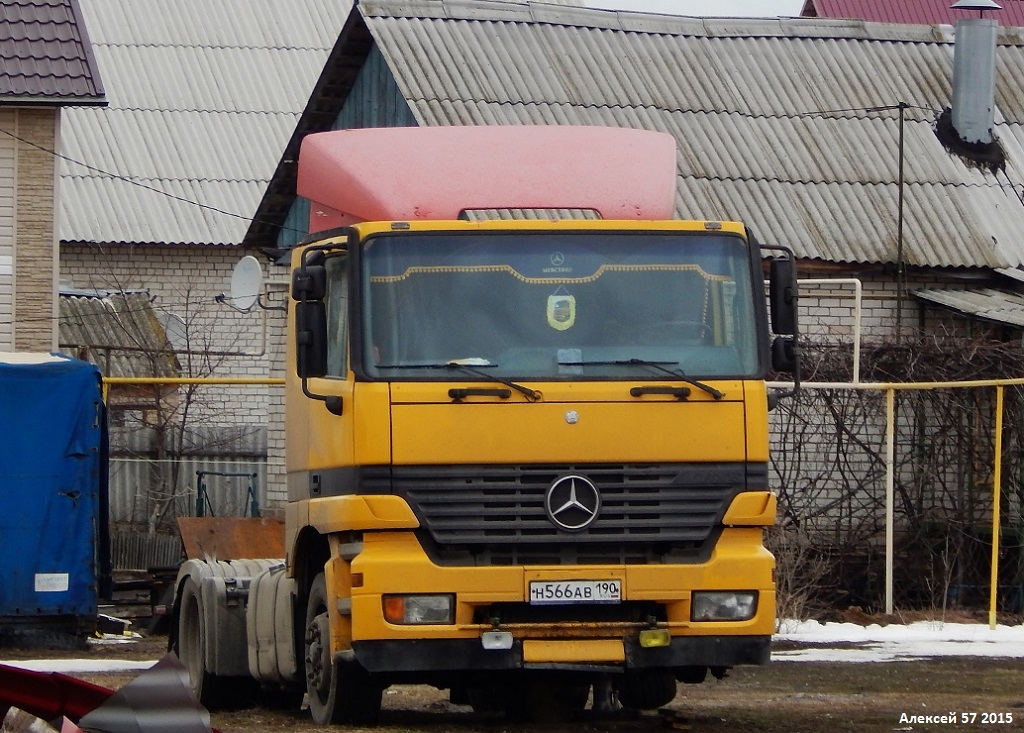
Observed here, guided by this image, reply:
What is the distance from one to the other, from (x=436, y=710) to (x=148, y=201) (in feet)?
78.9

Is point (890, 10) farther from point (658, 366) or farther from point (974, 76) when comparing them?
point (658, 366)

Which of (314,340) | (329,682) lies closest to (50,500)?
(329,682)

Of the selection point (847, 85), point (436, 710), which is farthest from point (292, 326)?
point (847, 85)

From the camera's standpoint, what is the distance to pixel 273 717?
424 inches

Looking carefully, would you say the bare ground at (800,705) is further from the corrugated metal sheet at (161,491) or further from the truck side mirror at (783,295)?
the corrugated metal sheet at (161,491)

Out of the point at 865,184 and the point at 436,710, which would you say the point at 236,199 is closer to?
the point at 865,184

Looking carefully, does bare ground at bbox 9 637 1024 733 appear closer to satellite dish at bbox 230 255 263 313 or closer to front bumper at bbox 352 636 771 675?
front bumper at bbox 352 636 771 675

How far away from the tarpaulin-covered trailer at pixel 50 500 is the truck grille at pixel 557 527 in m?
7.67

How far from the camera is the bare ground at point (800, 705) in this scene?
9.54 m

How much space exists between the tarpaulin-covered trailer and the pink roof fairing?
6.48 metres

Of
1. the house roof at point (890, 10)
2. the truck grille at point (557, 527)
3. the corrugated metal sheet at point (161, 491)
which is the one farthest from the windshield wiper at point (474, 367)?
the house roof at point (890, 10)

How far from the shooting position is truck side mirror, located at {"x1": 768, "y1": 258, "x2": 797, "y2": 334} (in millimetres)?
9148

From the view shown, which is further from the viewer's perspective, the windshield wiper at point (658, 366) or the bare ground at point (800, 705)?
the bare ground at point (800, 705)

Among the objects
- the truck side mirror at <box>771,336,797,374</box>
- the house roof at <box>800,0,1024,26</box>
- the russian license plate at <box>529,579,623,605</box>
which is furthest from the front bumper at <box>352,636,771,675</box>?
the house roof at <box>800,0,1024,26</box>
